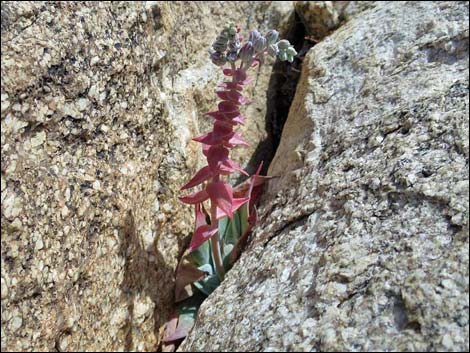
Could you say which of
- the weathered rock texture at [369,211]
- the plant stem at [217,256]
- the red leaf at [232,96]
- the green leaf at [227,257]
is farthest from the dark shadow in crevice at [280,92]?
the red leaf at [232,96]

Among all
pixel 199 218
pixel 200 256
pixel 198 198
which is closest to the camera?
pixel 198 198

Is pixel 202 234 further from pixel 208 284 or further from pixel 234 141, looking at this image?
pixel 234 141

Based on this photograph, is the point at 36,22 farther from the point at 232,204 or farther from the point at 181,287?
the point at 181,287

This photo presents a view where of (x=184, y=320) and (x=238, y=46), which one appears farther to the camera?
(x=184, y=320)

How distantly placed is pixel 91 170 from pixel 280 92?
1.55 metres

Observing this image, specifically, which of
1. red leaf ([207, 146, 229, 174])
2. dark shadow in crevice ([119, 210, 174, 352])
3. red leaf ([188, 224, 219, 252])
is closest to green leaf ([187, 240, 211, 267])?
dark shadow in crevice ([119, 210, 174, 352])

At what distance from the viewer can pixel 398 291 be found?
1464 millimetres

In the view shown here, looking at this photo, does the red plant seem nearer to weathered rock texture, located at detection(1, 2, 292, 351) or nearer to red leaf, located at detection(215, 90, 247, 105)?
red leaf, located at detection(215, 90, 247, 105)

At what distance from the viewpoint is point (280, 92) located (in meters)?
3.18

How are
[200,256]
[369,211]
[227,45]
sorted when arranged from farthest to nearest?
[200,256] → [227,45] → [369,211]

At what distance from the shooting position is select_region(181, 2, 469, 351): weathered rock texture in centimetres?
145

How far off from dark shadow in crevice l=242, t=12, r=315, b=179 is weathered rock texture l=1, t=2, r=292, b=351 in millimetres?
561

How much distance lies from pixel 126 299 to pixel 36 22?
1.06m

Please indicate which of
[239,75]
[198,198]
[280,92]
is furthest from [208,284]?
[280,92]
